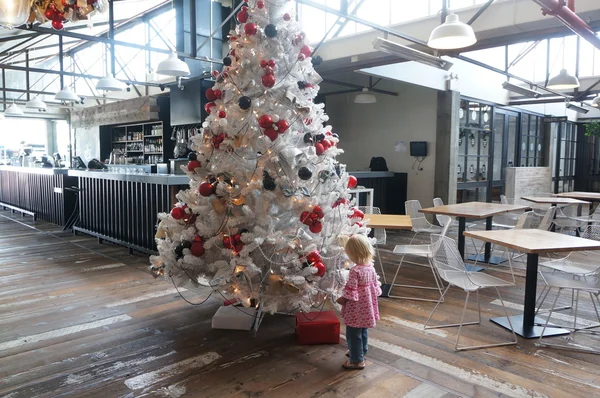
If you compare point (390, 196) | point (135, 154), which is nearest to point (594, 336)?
point (390, 196)

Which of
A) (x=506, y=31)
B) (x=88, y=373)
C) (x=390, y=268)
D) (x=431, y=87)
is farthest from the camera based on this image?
(x=431, y=87)

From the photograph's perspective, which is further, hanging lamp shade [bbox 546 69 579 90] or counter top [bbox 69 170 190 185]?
hanging lamp shade [bbox 546 69 579 90]

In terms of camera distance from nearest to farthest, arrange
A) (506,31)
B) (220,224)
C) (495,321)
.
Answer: (220,224) → (495,321) → (506,31)

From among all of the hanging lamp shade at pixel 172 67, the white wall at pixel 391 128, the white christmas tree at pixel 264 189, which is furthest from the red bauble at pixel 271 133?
the white wall at pixel 391 128

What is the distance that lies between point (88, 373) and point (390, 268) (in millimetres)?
3860

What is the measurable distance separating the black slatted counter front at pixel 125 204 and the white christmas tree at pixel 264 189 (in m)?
2.08

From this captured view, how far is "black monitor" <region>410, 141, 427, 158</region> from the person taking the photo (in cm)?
985

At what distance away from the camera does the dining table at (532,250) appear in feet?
11.2

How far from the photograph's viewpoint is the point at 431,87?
928 cm

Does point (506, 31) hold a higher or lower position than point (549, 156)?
higher

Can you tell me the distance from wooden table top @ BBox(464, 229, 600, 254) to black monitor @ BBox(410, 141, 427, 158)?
18.9ft

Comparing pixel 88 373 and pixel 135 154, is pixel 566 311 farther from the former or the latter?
pixel 135 154

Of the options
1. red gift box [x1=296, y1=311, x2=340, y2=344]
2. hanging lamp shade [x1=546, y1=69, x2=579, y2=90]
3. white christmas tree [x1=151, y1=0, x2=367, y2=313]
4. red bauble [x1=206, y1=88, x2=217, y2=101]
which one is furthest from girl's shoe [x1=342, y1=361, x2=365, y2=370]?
hanging lamp shade [x1=546, y1=69, x2=579, y2=90]

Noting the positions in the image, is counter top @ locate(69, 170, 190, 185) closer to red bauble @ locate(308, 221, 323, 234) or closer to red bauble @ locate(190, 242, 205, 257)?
red bauble @ locate(190, 242, 205, 257)
